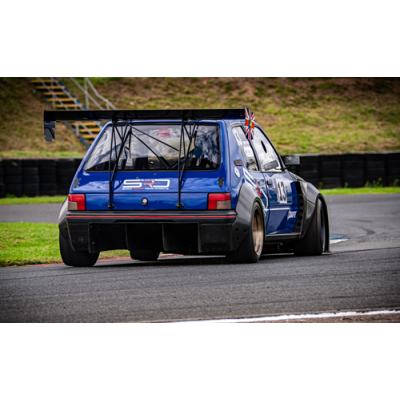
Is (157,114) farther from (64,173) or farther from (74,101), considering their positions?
(74,101)

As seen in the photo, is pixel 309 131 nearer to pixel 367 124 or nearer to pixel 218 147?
pixel 367 124

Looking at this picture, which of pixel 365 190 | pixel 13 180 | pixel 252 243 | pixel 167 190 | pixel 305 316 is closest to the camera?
pixel 305 316

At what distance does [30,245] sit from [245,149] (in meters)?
4.09

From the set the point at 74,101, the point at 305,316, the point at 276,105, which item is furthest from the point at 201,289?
the point at 276,105

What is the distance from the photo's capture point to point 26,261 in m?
8.62

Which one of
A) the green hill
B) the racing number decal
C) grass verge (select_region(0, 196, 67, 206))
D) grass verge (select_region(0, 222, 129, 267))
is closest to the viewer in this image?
the racing number decal

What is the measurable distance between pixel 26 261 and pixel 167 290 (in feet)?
11.3

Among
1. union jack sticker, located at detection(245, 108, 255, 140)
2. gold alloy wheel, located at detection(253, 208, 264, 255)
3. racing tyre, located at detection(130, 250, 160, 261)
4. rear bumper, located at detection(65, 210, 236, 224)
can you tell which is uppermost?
union jack sticker, located at detection(245, 108, 255, 140)

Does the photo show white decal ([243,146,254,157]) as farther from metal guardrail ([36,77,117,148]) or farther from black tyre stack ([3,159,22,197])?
metal guardrail ([36,77,117,148])

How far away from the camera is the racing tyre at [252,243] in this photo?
23.5 ft

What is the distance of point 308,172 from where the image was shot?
22.4 metres

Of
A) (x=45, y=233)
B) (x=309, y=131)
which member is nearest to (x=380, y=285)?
(x=45, y=233)

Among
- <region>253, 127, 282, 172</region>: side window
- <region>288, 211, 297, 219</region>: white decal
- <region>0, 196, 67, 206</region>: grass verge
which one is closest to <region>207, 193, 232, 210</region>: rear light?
<region>253, 127, 282, 172</region>: side window

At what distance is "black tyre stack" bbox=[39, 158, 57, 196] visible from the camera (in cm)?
2175
